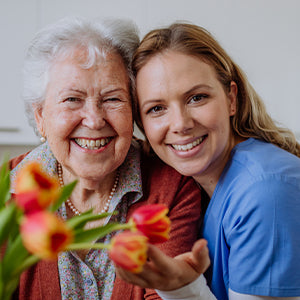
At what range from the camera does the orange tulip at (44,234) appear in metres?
0.36

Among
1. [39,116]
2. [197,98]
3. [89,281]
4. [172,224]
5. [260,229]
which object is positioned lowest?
[89,281]

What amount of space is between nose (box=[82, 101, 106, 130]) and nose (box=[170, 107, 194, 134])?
0.63 feet

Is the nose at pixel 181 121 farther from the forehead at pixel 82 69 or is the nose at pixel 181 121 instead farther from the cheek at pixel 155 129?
the forehead at pixel 82 69

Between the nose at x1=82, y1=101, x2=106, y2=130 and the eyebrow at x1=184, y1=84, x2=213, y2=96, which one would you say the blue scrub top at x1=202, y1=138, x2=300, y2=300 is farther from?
the nose at x1=82, y1=101, x2=106, y2=130

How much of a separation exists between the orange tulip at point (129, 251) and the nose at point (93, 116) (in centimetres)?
65

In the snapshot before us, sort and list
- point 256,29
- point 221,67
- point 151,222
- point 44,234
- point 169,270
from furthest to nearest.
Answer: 1. point 256,29
2. point 221,67
3. point 169,270
4. point 151,222
5. point 44,234

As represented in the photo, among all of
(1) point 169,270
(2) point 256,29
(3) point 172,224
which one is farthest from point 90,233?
(2) point 256,29

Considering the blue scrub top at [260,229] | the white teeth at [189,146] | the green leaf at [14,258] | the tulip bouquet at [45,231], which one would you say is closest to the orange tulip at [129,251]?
the tulip bouquet at [45,231]

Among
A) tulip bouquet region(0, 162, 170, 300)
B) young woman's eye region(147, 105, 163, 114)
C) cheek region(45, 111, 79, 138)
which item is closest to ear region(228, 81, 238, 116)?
young woman's eye region(147, 105, 163, 114)

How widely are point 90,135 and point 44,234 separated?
74 centimetres

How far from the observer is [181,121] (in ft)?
3.52

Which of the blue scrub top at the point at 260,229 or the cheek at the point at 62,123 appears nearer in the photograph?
the blue scrub top at the point at 260,229

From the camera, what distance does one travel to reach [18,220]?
50 centimetres

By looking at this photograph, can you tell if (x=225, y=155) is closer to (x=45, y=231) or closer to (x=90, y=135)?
(x=90, y=135)
